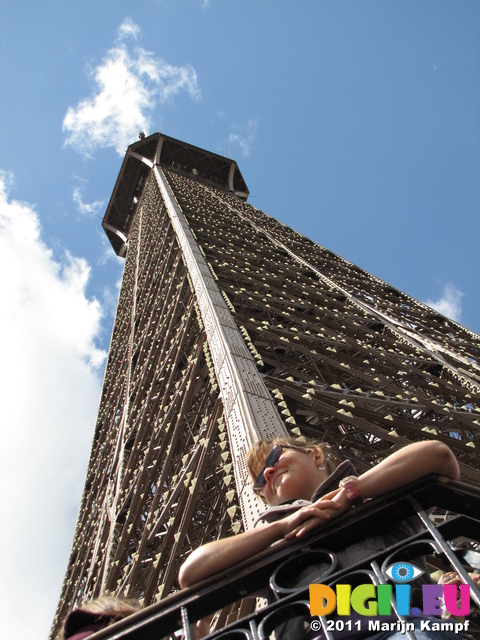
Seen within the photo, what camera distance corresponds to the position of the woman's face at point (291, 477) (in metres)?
2.50

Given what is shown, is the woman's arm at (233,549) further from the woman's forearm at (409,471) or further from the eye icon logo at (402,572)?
the eye icon logo at (402,572)

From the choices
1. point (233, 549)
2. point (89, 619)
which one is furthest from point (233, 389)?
point (233, 549)

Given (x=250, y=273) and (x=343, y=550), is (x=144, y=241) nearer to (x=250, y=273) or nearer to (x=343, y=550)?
(x=250, y=273)

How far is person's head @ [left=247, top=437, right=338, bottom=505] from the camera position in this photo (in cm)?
251

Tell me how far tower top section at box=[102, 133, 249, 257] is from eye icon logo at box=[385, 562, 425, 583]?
33.6m

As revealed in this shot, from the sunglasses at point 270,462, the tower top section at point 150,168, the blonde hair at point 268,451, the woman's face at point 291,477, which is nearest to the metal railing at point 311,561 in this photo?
the woman's face at point 291,477

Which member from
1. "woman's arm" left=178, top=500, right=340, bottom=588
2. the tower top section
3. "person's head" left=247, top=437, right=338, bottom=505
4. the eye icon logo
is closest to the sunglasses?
"person's head" left=247, top=437, right=338, bottom=505

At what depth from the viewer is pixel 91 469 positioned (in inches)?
679

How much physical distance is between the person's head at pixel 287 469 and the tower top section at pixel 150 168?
3261 centimetres

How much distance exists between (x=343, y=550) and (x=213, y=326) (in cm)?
515

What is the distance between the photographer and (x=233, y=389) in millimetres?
4918

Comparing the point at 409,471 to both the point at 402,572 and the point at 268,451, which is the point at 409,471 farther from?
the point at 268,451

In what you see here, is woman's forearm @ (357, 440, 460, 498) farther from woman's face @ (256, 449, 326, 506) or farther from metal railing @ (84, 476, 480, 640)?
woman's face @ (256, 449, 326, 506)

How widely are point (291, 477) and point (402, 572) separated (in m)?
0.77
